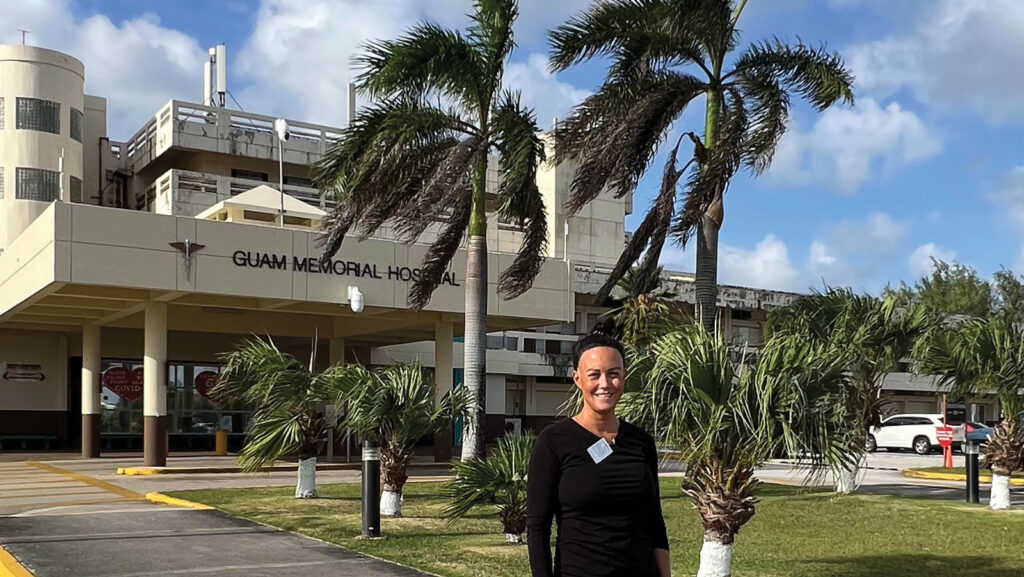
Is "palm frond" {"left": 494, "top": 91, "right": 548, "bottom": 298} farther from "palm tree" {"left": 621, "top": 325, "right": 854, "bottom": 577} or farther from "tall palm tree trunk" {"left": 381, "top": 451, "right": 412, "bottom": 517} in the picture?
"palm tree" {"left": 621, "top": 325, "right": 854, "bottom": 577}

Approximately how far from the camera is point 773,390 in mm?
8781

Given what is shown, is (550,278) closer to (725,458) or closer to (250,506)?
(250,506)

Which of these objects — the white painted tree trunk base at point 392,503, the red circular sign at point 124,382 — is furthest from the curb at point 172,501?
the red circular sign at point 124,382

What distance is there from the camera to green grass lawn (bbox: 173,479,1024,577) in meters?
10.5

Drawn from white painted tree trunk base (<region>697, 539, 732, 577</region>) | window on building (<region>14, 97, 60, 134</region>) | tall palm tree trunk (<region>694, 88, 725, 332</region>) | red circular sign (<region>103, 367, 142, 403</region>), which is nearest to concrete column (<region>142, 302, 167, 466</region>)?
red circular sign (<region>103, 367, 142, 403</region>)

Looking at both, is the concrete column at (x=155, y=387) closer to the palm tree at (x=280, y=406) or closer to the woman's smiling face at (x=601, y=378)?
the palm tree at (x=280, y=406)

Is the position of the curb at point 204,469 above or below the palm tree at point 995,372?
below

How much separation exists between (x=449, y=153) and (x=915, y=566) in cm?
1078

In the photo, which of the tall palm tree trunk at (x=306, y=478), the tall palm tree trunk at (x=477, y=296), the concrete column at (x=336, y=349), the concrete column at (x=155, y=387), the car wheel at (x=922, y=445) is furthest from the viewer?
the car wheel at (x=922, y=445)

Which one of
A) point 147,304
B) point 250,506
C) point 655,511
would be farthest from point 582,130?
point 655,511

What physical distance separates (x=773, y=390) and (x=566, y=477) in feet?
16.6

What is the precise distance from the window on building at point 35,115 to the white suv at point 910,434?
33.6 meters

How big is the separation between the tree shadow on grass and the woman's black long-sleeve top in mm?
6707

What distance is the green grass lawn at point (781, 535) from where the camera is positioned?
10.5 metres
